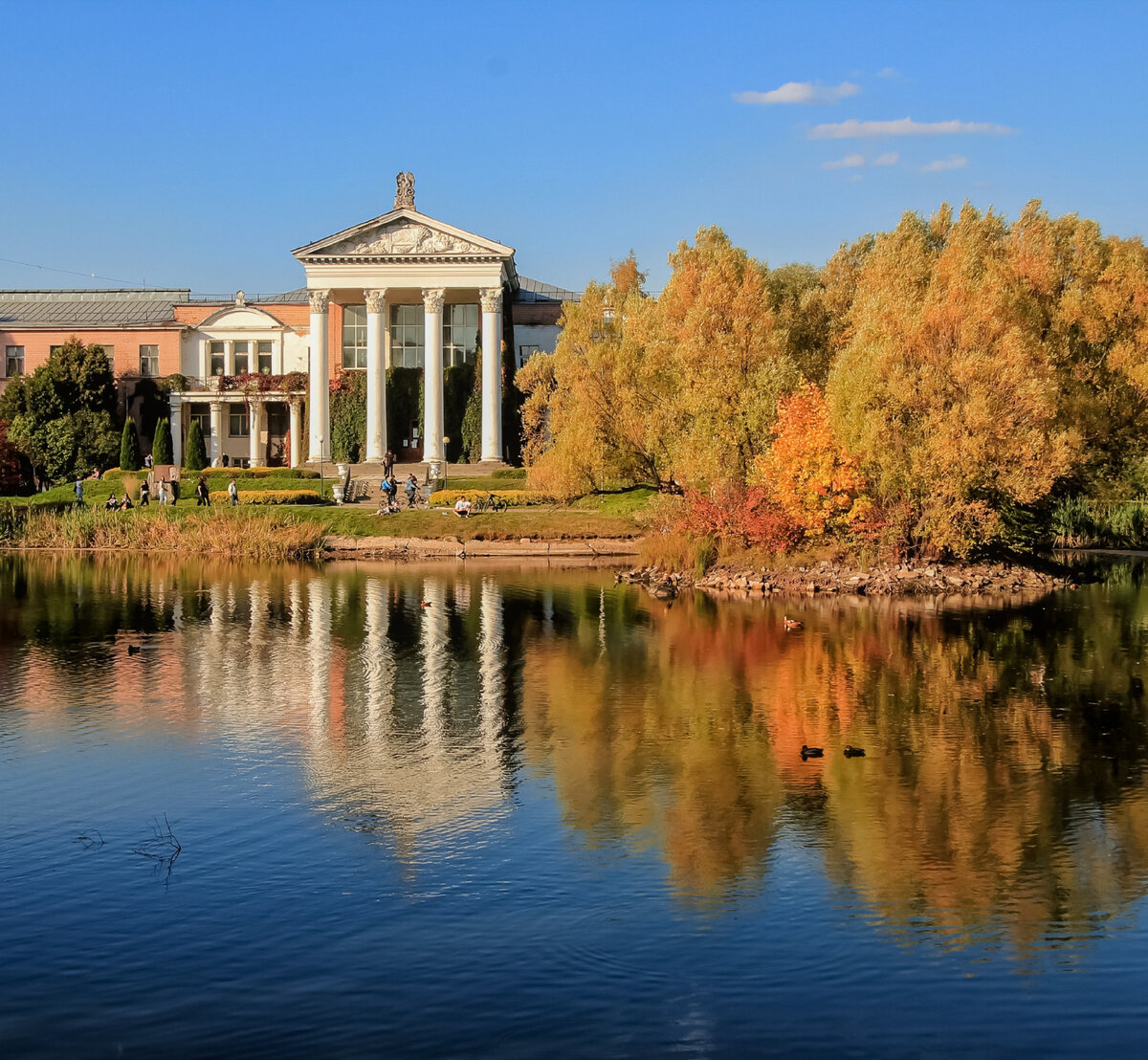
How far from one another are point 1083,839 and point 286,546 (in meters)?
37.4

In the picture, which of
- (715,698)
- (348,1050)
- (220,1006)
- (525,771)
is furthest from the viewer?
(715,698)

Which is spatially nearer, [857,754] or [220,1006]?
[220,1006]

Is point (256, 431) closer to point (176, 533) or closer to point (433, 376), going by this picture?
point (433, 376)

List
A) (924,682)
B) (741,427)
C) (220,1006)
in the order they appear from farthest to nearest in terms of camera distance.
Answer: (741,427)
(924,682)
(220,1006)

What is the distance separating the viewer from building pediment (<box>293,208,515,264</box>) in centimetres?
6944

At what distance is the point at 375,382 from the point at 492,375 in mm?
5945

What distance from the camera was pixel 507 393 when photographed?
72.7 m

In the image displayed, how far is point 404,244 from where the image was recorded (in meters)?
69.8

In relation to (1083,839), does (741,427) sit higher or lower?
higher

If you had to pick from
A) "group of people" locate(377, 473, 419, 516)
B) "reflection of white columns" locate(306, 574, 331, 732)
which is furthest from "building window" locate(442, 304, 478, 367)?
"reflection of white columns" locate(306, 574, 331, 732)

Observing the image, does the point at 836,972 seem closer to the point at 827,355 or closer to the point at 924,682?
the point at 924,682

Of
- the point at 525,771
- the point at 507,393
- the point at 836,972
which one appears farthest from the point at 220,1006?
the point at 507,393

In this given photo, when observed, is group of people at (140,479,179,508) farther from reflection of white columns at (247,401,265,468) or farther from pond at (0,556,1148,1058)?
pond at (0,556,1148,1058)

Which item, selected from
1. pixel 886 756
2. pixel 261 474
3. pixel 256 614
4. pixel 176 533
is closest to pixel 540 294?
pixel 261 474
